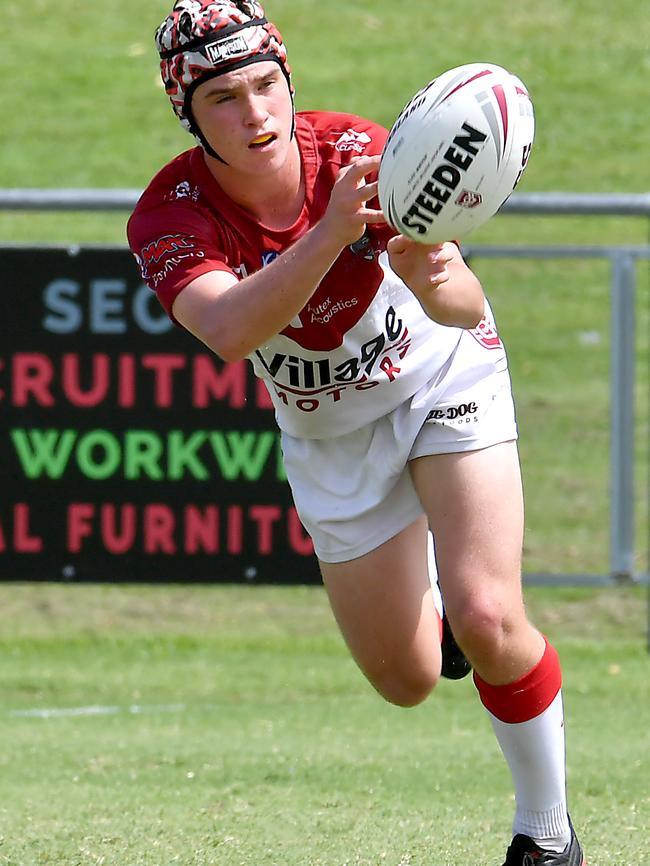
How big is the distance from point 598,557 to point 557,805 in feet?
17.5

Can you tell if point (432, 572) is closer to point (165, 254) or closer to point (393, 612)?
point (393, 612)

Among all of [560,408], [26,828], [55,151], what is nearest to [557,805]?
[26,828]

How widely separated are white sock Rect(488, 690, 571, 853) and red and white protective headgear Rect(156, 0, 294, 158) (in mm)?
1677

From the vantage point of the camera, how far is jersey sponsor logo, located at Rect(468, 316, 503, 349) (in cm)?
446

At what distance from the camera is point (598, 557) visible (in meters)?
9.37

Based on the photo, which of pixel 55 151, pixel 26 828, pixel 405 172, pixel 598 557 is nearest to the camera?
pixel 405 172

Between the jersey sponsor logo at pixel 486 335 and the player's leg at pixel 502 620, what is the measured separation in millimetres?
347

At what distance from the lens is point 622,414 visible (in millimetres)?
8055

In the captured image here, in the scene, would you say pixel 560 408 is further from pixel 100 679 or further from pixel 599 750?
pixel 599 750

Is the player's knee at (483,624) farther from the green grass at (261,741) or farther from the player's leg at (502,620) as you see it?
the green grass at (261,741)

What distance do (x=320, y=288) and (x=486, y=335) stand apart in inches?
22.5

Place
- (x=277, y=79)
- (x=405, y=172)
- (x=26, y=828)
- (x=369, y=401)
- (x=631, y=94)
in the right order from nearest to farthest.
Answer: (x=405, y=172), (x=277, y=79), (x=369, y=401), (x=26, y=828), (x=631, y=94)

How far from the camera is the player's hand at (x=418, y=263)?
371cm

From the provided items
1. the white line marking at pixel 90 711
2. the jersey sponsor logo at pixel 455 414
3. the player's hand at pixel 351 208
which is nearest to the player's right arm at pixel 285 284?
the player's hand at pixel 351 208
